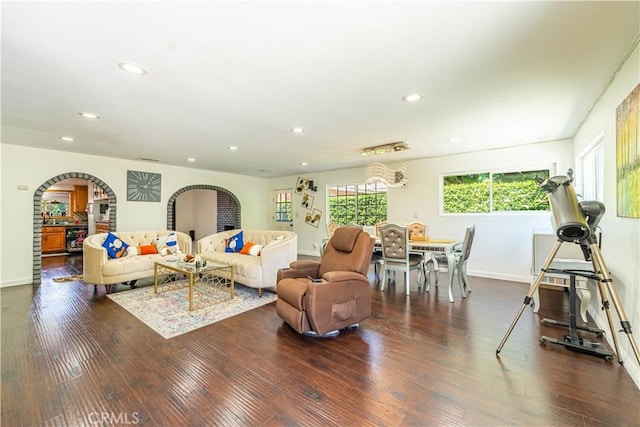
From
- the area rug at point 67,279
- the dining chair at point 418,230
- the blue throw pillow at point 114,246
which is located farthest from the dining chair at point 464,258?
the area rug at point 67,279

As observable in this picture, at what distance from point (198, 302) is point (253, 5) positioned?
347 centimetres

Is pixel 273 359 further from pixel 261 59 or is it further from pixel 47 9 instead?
pixel 47 9

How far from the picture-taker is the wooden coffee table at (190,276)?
3.74 metres

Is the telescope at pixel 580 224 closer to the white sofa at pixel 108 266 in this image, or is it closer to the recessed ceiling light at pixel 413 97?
the recessed ceiling light at pixel 413 97

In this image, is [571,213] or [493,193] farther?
[493,193]

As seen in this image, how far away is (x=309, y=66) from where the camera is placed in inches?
88.0

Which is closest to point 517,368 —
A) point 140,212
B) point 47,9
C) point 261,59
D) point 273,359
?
point 273,359

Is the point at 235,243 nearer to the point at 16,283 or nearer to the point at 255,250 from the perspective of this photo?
the point at 255,250

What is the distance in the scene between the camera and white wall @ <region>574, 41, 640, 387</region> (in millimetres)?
2008

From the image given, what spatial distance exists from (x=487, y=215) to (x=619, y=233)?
300 cm

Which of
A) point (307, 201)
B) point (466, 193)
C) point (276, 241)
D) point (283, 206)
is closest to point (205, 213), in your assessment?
point (283, 206)

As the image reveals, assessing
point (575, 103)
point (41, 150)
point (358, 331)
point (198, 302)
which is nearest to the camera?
point (358, 331)

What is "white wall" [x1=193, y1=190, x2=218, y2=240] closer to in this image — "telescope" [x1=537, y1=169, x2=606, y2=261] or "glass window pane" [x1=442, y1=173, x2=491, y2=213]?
"glass window pane" [x1=442, y1=173, x2=491, y2=213]

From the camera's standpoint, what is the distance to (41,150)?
4.99m
